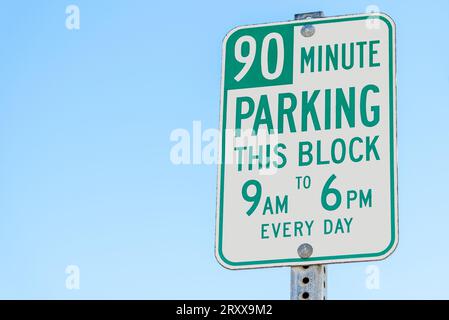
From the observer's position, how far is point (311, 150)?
13.6 ft

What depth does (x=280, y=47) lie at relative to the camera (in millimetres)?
4445

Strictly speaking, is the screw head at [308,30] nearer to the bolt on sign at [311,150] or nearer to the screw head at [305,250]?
the bolt on sign at [311,150]

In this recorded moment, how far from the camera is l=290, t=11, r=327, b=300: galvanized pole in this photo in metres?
4.00

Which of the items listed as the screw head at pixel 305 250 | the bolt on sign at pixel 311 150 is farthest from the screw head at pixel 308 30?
the screw head at pixel 305 250

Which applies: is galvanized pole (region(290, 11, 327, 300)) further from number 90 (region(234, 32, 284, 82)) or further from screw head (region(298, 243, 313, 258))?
number 90 (region(234, 32, 284, 82))

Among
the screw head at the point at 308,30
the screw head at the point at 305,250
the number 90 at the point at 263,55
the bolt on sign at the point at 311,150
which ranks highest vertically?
the screw head at the point at 308,30

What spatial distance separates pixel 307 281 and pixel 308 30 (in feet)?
3.59

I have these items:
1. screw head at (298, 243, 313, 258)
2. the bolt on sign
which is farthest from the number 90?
screw head at (298, 243, 313, 258)

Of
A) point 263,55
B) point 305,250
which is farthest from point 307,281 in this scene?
point 263,55

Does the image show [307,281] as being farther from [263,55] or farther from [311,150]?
[263,55]

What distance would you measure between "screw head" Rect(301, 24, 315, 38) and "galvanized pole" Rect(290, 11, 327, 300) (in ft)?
3.08

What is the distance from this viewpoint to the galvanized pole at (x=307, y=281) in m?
4.00

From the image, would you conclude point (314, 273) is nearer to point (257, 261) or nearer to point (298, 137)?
point (257, 261)

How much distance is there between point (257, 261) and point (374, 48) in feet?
3.25
